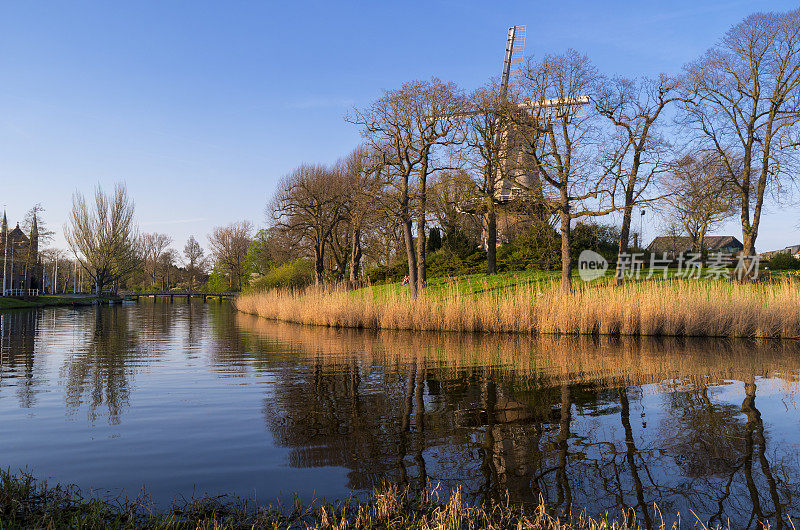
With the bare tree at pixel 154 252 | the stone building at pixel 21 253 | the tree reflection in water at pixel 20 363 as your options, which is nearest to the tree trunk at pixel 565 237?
the tree reflection in water at pixel 20 363

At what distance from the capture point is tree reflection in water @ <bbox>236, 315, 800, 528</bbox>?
160 inches

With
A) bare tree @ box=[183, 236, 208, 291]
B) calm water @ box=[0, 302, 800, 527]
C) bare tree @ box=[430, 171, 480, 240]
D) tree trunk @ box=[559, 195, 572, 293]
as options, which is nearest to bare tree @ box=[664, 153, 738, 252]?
tree trunk @ box=[559, 195, 572, 293]

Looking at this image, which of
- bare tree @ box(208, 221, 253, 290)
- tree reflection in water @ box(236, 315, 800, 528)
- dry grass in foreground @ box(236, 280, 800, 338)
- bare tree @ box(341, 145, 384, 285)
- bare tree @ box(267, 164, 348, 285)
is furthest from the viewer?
bare tree @ box(208, 221, 253, 290)

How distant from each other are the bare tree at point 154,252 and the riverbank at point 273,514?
286 ft

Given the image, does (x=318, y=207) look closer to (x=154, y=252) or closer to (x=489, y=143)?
(x=489, y=143)

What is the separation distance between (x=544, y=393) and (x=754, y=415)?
8.30ft

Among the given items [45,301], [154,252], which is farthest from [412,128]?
[154,252]

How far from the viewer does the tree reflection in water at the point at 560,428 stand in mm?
4074

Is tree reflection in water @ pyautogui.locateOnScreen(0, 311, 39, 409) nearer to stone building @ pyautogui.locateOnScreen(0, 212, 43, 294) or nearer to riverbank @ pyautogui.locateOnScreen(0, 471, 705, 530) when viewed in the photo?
riverbank @ pyautogui.locateOnScreen(0, 471, 705, 530)

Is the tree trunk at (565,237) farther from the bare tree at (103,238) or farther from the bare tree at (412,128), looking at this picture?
the bare tree at (103,238)

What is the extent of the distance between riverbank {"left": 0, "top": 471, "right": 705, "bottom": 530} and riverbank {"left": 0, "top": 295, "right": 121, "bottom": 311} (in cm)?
3845

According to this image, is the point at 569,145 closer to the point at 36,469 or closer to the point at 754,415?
the point at 754,415

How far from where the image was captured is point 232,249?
73562mm

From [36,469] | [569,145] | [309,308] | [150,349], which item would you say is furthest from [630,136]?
[36,469]
